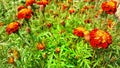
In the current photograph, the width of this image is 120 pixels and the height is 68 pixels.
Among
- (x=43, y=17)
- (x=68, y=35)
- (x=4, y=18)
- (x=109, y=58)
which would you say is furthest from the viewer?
(x=4, y=18)

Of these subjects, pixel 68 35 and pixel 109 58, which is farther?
pixel 68 35

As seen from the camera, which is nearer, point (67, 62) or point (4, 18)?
point (67, 62)

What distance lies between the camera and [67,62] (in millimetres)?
3314

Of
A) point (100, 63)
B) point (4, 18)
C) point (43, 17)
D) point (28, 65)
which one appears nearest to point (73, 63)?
point (100, 63)

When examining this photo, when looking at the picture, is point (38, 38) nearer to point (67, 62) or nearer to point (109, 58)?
point (67, 62)

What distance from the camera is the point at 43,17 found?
12.6 feet

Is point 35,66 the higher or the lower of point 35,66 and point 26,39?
the lower

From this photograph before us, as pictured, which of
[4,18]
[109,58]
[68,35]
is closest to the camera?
[109,58]

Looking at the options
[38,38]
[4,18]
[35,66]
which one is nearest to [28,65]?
[35,66]

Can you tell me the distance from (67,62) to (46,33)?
0.43 meters

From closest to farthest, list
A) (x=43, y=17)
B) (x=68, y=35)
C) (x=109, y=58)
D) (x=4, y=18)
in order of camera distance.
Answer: (x=109, y=58)
(x=68, y=35)
(x=43, y=17)
(x=4, y=18)

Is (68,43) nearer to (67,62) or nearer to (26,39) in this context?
(67,62)

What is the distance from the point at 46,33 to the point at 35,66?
406 millimetres

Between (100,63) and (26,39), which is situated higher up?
(26,39)
